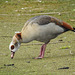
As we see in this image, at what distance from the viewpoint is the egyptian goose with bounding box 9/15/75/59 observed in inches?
318

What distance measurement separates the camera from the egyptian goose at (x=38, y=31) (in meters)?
8.08

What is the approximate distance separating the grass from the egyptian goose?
0.36 metres

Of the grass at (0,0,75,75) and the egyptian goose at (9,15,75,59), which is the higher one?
the egyptian goose at (9,15,75,59)

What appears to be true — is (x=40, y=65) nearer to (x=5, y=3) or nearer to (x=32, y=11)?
(x=32, y=11)

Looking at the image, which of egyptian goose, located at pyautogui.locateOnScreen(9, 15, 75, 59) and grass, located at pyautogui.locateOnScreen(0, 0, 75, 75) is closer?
grass, located at pyautogui.locateOnScreen(0, 0, 75, 75)

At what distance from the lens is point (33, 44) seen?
972cm

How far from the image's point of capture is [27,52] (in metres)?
8.92

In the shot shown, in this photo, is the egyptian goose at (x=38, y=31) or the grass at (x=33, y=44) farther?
the egyptian goose at (x=38, y=31)

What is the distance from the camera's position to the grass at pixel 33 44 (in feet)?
23.8

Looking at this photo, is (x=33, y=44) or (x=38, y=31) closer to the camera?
(x=38, y=31)

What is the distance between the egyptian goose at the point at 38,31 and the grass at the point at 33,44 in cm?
36

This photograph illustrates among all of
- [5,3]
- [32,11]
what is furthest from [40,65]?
[5,3]

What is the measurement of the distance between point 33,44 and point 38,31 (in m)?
1.69

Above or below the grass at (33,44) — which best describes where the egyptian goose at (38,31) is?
above
